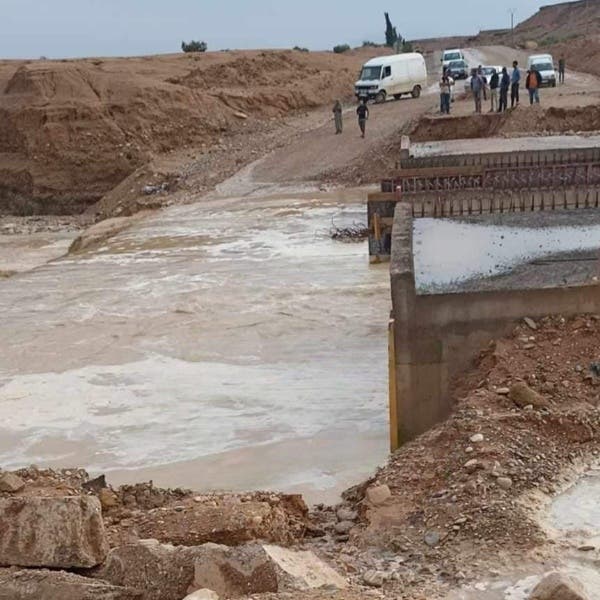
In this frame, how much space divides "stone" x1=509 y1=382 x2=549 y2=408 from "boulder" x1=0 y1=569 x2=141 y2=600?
154 inches

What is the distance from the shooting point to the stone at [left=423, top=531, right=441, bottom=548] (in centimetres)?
650

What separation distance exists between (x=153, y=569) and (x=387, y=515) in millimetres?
2122

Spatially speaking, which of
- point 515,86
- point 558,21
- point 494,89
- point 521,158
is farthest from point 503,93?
point 558,21

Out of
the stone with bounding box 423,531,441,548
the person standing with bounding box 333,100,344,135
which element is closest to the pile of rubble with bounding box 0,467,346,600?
the stone with bounding box 423,531,441,548

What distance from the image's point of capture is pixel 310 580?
566 centimetres

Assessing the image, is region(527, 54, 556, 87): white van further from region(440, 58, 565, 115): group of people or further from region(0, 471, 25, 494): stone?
region(0, 471, 25, 494): stone

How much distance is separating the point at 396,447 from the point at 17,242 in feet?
77.7

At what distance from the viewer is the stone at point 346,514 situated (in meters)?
7.49

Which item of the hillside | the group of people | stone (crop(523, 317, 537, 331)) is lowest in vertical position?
stone (crop(523, 317, 537, 331))

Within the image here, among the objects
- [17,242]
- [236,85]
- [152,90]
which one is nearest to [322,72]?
[236,85]

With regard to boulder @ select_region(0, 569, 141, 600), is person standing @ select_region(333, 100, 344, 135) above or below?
above

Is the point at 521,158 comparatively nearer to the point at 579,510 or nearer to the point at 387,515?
the point at 579,510

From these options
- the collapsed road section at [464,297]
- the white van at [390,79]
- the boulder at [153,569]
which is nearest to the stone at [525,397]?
the collapsed road section at [464,297]

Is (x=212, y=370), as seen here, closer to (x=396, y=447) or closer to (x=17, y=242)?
(x=396, y=447)
